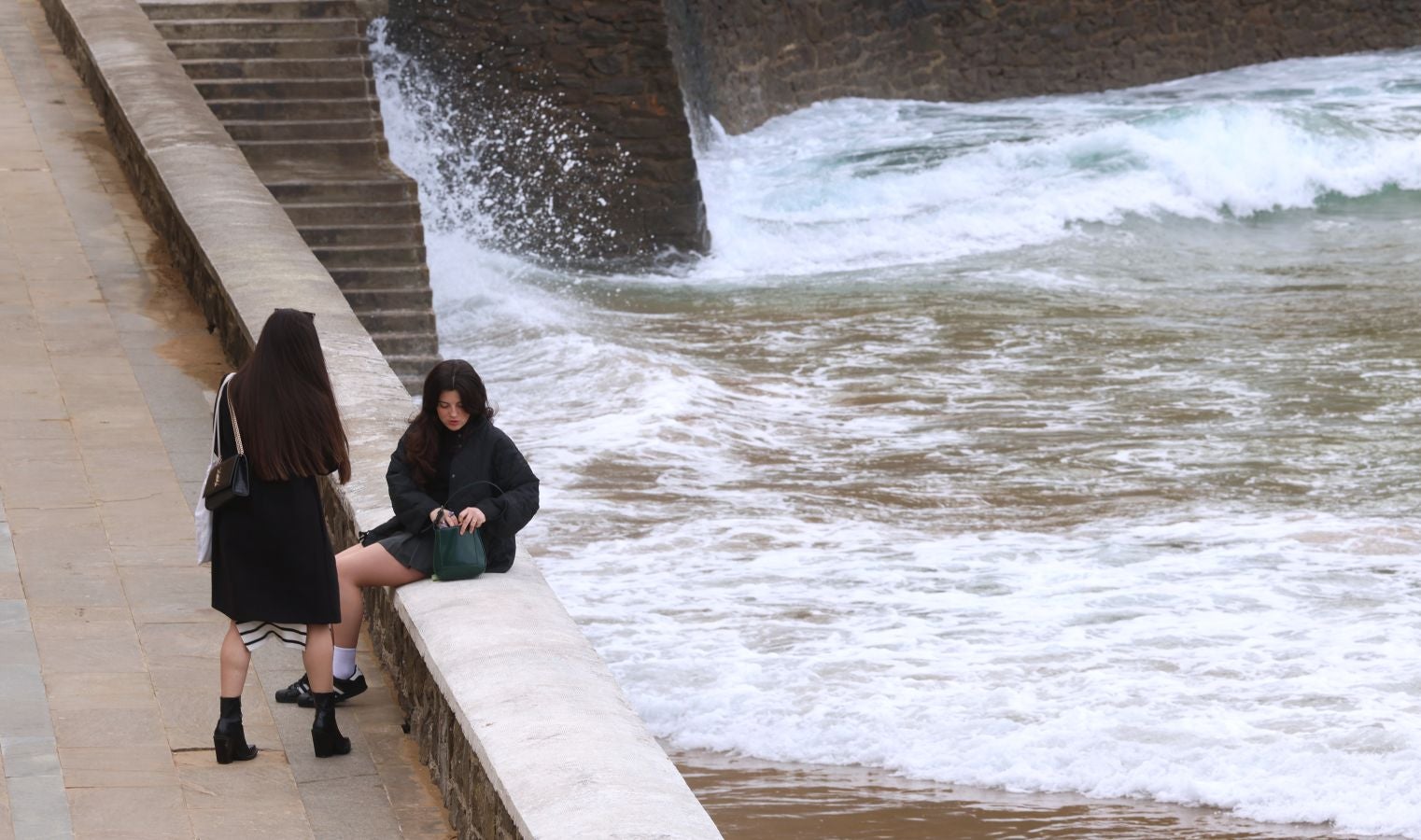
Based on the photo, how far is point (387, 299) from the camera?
10.2m

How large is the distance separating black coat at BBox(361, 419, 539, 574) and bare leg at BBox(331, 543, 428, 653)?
0.03m

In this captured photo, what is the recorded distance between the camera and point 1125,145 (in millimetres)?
20734

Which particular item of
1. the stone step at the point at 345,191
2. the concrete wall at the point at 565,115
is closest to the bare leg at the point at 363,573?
the stone step at the point at 345,191

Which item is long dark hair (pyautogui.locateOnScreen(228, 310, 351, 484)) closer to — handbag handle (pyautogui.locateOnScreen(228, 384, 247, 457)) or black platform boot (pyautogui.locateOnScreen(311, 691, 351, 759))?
handbag handle (pyautogui.locateOnScreen(228, 384, 247, 457))

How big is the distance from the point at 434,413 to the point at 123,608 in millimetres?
1227

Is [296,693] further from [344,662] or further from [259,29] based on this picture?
[259,29]

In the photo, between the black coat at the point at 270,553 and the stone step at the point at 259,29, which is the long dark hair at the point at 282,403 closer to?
the black coat at the point at 270,553

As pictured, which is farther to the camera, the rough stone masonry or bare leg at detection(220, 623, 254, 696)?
the rough stone masonry

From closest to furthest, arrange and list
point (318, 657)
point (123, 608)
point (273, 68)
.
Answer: point (318, 657) → point (123, 608) → point (273, 68)

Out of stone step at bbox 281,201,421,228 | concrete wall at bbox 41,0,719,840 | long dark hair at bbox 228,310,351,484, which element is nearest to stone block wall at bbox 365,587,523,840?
concrete wall at bbox 41,0,719,840

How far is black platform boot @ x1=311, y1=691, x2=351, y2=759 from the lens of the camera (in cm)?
429

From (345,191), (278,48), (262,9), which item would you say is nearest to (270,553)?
(345,191)

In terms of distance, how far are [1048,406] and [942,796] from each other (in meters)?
5.25

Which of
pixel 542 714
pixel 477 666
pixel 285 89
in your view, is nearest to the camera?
pixel 542 714
